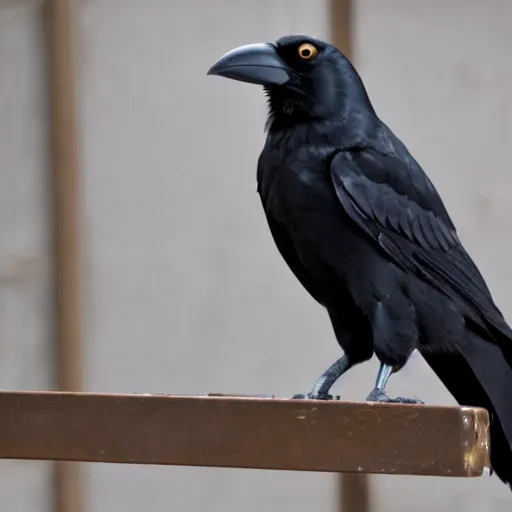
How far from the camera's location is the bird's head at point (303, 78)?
1504mm

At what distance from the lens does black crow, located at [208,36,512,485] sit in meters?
1.45

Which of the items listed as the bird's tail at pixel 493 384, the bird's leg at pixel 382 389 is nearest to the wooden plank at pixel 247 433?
the bird's leg at pixel 382 389

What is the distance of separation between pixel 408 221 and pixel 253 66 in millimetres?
304

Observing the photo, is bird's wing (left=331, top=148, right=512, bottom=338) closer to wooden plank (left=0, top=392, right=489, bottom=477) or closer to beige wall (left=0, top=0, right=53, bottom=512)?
wooden plank (left=0, top=392, right=489, bottom=477)

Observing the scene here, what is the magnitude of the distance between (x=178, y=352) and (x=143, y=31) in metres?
0.72

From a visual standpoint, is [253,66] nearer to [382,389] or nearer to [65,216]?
[382,389]

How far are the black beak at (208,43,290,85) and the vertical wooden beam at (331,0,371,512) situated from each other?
840 millimetres

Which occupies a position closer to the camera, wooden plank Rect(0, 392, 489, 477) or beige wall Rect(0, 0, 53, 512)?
wooden plank Rect(0, 392, 489, 477)

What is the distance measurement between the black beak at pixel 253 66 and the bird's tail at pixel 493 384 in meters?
0.45

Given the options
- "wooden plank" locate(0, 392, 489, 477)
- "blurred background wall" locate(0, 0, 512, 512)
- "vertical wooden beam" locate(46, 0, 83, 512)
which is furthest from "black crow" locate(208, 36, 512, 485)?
"vertical wooden beam" locate(46, 0, 83, 512)

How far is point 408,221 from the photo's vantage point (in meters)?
1.53

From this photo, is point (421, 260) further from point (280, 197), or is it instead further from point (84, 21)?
point (84, 21)

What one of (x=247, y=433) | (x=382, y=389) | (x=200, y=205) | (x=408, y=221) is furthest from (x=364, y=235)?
(x=200, y=205)

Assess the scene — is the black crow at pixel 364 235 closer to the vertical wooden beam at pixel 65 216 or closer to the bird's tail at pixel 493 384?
the bird's tail at pixel 493 384
